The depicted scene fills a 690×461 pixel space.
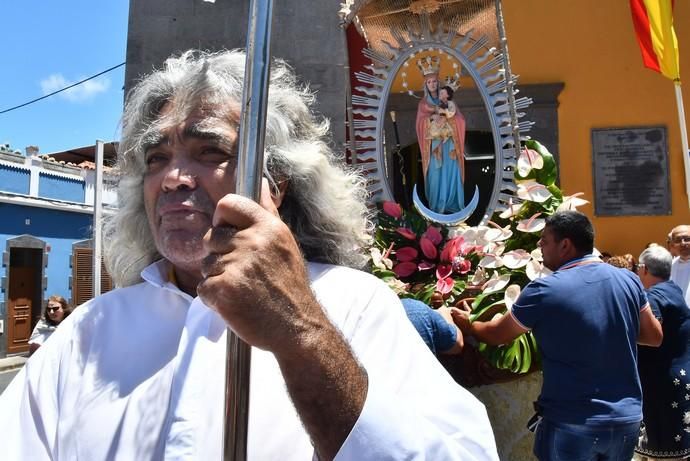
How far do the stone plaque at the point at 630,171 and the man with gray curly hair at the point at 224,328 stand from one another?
6619mm

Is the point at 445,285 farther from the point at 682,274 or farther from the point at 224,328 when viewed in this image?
the point at 682,274

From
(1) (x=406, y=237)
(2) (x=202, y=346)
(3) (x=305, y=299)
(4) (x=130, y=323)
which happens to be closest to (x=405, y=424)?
(3) (x=305, y=299)

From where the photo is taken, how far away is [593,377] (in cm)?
228

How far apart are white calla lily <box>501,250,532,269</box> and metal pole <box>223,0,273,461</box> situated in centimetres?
178

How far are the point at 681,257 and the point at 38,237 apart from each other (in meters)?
12.6

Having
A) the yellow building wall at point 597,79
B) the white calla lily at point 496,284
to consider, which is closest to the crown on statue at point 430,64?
the white calla lily at point 496,284

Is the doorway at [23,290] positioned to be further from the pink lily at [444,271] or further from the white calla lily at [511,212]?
the white calla lily at [511,212]

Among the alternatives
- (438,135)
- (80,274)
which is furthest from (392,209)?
(80,274)

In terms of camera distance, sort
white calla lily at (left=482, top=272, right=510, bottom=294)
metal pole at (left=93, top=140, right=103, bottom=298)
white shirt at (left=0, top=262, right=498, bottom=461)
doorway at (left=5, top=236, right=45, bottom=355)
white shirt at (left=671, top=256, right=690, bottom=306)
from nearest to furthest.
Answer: white shirt at (left=0, top=262, right=498, bottom=461), white calla lily at (left=482, top=272, right=510, bottom=294), metal pole at (left=93, top=140, right=103, bottom=298), white shirt at (left=671, top=256, right=690, bottom=306), doorway at (left=5, top=236, right=45, bottom=355)

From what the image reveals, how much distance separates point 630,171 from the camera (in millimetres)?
7238

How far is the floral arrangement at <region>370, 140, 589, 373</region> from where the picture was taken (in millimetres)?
2365

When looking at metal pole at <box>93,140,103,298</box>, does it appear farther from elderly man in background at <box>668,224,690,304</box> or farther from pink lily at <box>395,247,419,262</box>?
elderly man in background at <box>668,224,690,304</box>

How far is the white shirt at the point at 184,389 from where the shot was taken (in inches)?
37.8

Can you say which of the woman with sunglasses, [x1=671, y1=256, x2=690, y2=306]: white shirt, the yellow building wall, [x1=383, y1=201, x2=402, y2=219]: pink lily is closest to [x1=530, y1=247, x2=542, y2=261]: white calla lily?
[x1=383, y1=201, x2=402, y2=219]: pink lily
